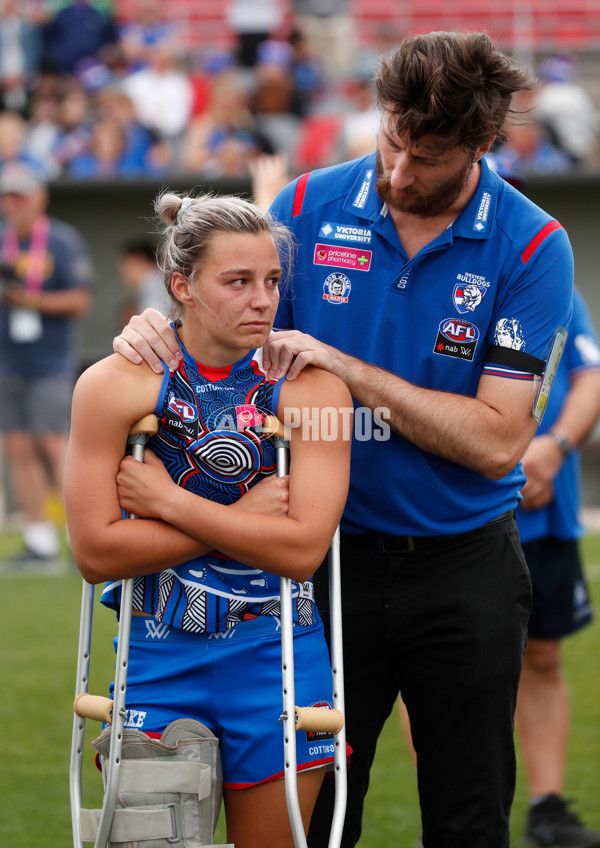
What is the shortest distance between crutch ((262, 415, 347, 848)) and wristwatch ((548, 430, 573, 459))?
1884mm

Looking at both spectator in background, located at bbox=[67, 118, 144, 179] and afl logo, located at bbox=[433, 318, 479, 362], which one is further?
spectator in background, located at bbox=[67, 118, 144, 179]

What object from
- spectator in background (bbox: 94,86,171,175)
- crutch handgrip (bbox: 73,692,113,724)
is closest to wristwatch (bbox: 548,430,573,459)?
crutch handgrip (bbox: 73,692,113,724)

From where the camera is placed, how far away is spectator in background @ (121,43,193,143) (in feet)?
47.3

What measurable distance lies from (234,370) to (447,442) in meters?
0.58

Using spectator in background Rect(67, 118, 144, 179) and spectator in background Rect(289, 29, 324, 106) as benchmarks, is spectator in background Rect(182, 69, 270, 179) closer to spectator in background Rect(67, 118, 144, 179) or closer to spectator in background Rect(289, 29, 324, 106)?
spectator in background Rect(67, 118, 144, 179)

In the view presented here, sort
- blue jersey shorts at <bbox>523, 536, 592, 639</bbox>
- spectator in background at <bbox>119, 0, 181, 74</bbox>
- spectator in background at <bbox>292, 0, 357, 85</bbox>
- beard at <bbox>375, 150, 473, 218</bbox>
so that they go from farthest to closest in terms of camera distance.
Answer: spectator in background at <bbox>292, 0, 357, 85</bbox> < spectator in background at <bbox>119, 0, 181, 74</bbox> < blue jersey shorts at <bbox>523, 536, 592, 639</bbox> < beard at <bbox>375, 150, 473, 218</bbox>

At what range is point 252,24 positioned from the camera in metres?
15.7

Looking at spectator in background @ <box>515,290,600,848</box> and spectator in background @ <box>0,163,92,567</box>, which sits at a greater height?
spectator in background @ <box>0,163,92,567</box>

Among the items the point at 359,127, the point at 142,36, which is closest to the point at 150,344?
the point at 359,127

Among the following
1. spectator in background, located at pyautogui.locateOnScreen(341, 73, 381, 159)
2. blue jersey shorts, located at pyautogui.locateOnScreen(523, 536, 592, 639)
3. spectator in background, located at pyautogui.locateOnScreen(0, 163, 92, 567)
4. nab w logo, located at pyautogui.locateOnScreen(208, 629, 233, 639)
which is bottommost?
nab w logo, located at pyautogui.locateOnScreen(208, 629, 233, 639)

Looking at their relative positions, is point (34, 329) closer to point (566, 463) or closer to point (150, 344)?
point (566, 463)

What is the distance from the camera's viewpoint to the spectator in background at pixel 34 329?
9422mm

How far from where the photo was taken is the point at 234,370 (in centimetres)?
274

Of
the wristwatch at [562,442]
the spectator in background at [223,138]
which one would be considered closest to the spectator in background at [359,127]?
the spectator in background at [223,138]
